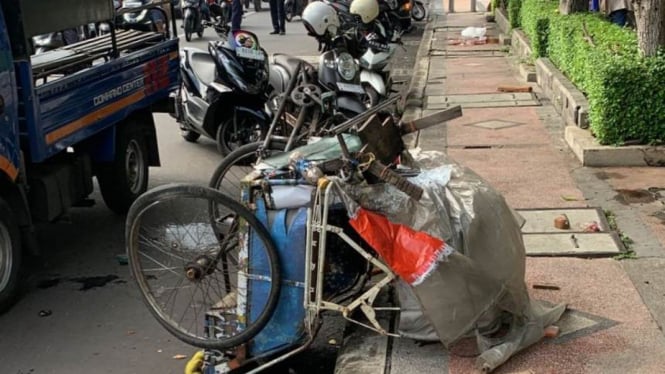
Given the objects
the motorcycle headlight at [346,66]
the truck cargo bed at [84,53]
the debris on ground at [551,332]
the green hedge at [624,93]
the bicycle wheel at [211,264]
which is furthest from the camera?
the motorcycle headlight at [346,66]

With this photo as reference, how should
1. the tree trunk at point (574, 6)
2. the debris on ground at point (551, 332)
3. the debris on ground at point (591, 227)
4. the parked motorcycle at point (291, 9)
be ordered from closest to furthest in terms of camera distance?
the debris on ground at point (551, 332) → the debris on ground at point (591, 227) → the tree trunk at point (574, 6) → the parked motorcycle at point (291, 9)

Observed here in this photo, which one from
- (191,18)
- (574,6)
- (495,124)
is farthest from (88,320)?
(191,18)

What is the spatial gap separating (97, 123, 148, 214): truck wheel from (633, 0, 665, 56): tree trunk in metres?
4.37

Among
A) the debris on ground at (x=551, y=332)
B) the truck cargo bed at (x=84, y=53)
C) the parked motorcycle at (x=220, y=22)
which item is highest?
the truck cargo bed at (x=84, y=53)

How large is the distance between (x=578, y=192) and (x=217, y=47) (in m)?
4.00

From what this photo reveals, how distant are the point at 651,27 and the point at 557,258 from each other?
302 centimetres

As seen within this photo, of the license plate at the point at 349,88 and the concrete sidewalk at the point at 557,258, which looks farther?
the license plate at the point at 349,88

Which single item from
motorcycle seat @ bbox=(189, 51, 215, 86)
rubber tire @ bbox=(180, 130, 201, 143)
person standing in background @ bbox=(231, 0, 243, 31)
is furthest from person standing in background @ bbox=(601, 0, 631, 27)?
person standing in background @ bbox=(231, 0, 243, 31)

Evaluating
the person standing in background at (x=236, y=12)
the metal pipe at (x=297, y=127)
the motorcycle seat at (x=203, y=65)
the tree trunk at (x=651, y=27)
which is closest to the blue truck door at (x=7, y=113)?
the metal pipe at (x=297, y=127)

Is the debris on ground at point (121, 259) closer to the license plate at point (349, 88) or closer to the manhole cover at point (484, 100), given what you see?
the license plate at point (349, 88)

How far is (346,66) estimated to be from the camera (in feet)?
29.8

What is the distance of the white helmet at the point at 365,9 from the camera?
11422 mm

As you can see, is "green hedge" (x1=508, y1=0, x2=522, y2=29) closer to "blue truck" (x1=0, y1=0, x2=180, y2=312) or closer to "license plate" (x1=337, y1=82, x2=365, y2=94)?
"license plate" (x1=337, y1=82, x2=365, y2=94)

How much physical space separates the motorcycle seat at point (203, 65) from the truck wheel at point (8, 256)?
3.81 m
